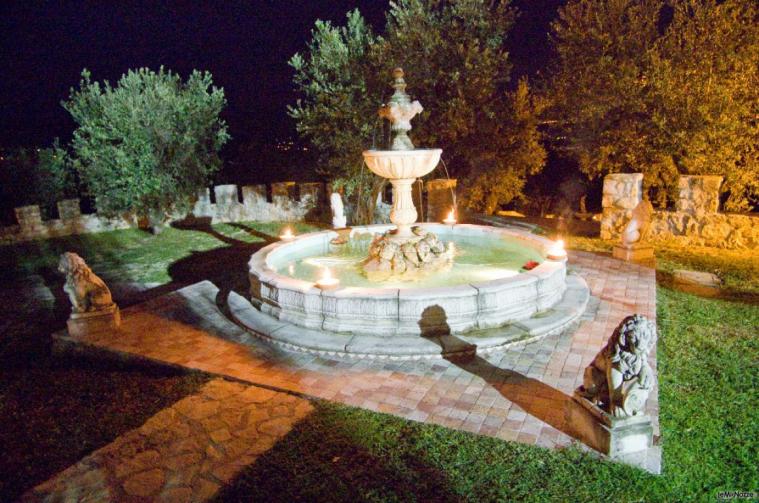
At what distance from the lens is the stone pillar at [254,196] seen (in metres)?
19.3

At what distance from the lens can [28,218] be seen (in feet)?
52.4

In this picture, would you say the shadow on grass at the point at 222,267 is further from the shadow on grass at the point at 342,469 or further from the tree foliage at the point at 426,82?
the shadow on grass at the point at 342,469


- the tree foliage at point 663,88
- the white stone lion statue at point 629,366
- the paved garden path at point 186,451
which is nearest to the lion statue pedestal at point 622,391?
the white stone lion statue at point 629,366

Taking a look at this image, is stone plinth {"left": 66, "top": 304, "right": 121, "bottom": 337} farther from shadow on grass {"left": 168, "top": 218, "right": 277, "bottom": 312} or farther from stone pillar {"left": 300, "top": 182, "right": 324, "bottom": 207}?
stone pillar {"left": 300, "top": 182, "right": 324, "bottom": 207}

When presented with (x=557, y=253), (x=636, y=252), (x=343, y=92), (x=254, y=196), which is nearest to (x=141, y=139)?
(x=254, y=196)

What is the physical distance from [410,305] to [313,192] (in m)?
13.3

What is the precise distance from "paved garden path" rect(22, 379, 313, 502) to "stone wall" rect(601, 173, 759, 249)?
11.1 meters

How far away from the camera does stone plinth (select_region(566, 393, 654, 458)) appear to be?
3939 mm

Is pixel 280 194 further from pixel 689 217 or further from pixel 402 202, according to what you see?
pixel 689 217

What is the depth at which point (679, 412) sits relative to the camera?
465 cm

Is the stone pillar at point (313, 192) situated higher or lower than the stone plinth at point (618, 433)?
higher

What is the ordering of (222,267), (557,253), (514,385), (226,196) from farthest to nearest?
1. (226,196)
2. (222,267)
3. (557,253)
4. (514,385)

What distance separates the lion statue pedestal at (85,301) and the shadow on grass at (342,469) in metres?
4.18

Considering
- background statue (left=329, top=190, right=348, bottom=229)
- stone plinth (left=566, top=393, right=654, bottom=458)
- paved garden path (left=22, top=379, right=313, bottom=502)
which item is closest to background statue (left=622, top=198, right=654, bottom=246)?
background statue (left=329, top=190, right=348, bottom=229)
